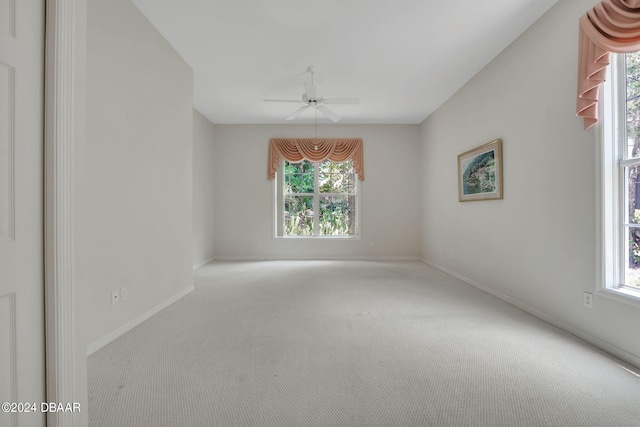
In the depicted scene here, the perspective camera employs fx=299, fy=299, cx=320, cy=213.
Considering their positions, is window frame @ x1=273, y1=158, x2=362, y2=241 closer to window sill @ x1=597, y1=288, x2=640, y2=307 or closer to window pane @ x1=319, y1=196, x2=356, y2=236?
window pane @ x1=319, y1=196, x2=356, y2=236

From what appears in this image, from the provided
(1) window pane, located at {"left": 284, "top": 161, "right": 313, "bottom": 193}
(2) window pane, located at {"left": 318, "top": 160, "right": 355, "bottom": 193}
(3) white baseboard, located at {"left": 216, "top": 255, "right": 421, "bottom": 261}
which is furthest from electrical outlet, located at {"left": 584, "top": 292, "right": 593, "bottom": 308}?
(1) window pane, located at {"left": 284, "top": 161, "right": 313, "bottom": 193}

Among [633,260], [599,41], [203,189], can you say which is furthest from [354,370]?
[203,189]

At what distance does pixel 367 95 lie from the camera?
452 centimetres

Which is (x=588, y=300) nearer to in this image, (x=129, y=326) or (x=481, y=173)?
(x=481, y=173)

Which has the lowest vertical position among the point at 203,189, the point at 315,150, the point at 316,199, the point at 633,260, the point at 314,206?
the point at 633,260

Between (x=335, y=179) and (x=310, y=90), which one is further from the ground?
(x=310, y=90)

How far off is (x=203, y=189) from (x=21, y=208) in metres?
4.56

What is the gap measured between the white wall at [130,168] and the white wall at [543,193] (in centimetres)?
340

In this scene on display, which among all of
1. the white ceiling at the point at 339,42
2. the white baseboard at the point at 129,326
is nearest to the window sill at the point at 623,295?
the white ceiling at the point at 339,42

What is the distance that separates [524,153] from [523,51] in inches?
38.8

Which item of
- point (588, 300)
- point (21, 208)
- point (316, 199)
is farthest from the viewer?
point (316, 199)

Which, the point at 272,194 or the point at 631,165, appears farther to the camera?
the point at 272,194

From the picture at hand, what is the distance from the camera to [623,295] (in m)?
1.96

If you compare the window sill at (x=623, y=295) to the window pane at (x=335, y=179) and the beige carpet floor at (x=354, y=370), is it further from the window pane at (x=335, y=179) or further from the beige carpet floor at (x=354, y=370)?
the window pane at (x=335, y=179)
